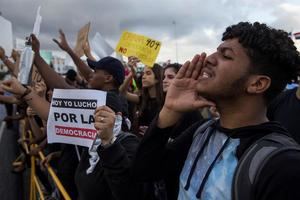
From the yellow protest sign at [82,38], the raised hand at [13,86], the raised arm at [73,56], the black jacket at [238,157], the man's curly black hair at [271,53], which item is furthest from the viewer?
the yellow protest sign at [82,38]

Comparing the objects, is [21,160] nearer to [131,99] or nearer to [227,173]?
[131,99]

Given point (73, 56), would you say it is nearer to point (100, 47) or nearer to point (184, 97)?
point (100, 47)

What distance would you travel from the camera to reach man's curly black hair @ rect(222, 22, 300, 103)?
153 cm

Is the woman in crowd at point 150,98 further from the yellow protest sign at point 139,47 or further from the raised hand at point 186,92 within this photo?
the raised hand at point 186,92

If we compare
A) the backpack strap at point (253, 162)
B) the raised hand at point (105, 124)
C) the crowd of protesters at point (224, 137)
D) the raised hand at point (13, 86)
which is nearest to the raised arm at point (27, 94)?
the raised hand at point (13, 86)

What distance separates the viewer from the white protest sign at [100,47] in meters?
6.15

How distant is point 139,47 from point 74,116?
3.31m

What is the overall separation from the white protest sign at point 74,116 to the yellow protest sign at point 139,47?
2.92 meters

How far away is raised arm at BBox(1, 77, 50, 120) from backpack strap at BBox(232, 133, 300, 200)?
2.10m

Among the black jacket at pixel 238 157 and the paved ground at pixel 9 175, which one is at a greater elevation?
the black jacket at pixel 238 157

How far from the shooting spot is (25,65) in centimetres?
→ 303

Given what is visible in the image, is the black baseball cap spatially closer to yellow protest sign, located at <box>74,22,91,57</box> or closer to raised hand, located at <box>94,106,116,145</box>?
raised hand, located at <box>94,106,116,145</box>

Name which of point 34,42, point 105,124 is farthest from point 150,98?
point 105,124

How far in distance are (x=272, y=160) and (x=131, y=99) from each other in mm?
4577
